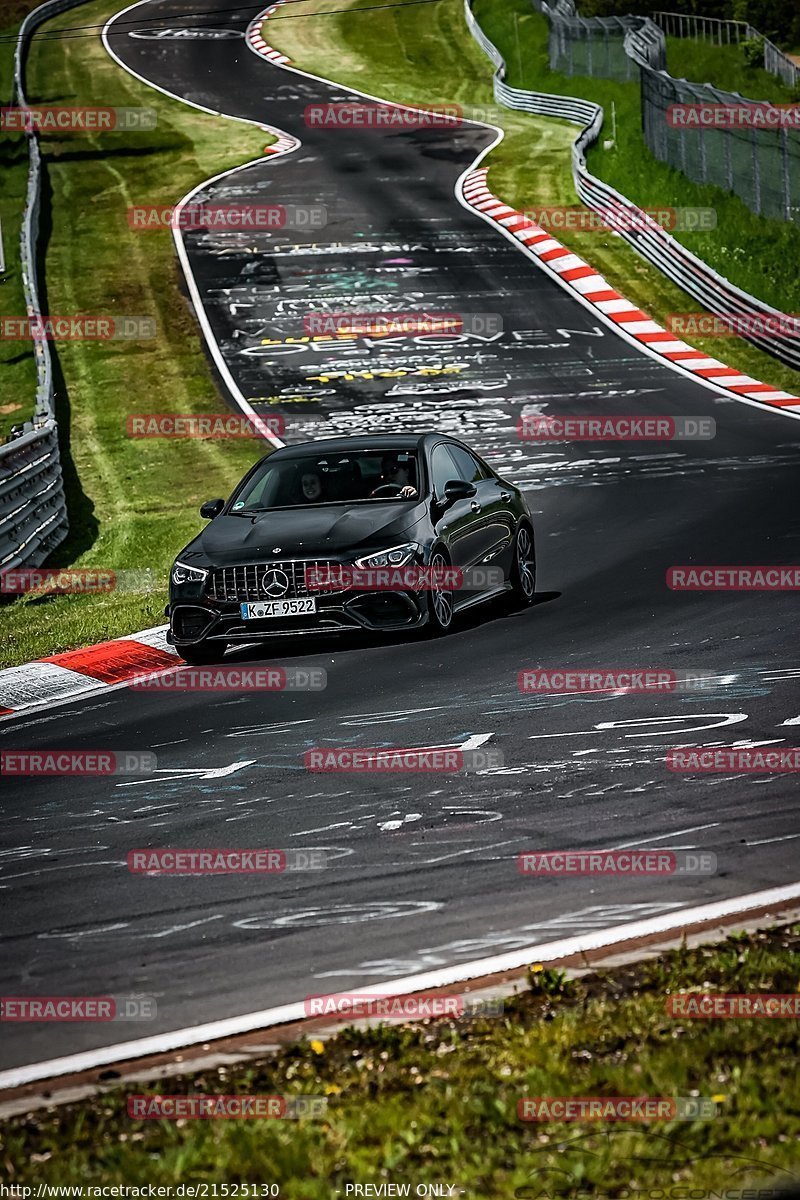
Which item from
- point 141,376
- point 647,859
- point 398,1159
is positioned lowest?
point 141,376

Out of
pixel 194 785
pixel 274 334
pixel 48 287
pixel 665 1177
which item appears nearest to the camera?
pixel 665 1177

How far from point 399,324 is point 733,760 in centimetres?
2458

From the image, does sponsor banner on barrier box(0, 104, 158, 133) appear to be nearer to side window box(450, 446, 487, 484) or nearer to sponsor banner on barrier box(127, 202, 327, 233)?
sponsor banner on barrier box(127, 202, 327, 233)

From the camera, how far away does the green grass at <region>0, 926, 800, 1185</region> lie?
13.8 feet

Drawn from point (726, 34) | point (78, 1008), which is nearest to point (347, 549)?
point (78, 1008)

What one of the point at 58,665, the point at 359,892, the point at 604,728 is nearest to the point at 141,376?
the point at 58,665

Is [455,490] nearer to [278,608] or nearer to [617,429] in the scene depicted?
[278,608]

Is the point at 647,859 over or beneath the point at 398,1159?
beneath

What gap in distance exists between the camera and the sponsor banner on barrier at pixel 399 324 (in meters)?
31.5

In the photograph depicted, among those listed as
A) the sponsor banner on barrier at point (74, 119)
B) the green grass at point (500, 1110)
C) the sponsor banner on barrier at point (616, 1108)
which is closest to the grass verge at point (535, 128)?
the sponsor banner on barrier at point (74, 119)

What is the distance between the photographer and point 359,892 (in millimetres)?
6719

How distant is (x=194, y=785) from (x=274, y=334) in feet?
78.7

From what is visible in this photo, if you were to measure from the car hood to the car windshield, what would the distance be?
20 centimetres

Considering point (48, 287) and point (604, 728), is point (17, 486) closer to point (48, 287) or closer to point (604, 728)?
point (604, 728)
